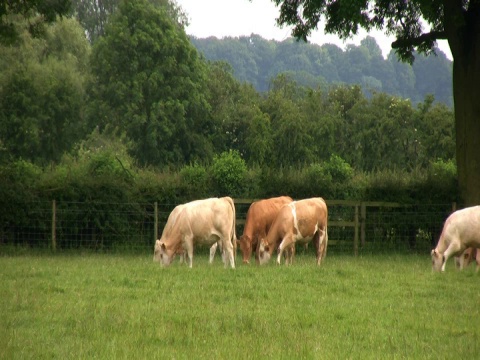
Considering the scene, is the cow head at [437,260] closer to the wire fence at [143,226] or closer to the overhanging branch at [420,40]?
the wire fence at [143,226]

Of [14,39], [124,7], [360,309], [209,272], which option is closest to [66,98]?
[124,7]

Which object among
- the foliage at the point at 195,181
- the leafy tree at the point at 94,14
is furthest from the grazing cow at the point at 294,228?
the leafy tree at the point at 94,14

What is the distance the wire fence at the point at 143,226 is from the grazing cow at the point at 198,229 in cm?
592

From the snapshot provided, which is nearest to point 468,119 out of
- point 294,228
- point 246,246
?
point 294,228

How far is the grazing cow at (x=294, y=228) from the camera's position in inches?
861

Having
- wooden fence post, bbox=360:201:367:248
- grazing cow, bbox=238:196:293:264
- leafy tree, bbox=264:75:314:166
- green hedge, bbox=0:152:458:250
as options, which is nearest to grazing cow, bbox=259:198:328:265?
grazing cow, bbox=238:196:293:264

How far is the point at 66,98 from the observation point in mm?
57000

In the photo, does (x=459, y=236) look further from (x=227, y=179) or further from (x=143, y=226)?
(x=227, y=179)

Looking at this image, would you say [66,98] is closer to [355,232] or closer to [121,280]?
[355,232]

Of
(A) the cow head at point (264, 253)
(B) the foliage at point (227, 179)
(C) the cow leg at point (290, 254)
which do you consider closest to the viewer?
(A) the cow head at point (264, 253)

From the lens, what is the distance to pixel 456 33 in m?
26.8

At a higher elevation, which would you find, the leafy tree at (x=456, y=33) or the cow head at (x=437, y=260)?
the leafy tree at (x=456, y=33)

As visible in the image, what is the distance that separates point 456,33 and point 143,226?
1091cm

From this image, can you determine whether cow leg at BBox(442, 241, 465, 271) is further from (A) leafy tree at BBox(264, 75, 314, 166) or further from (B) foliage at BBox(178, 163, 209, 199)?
(A) leafy tree at BBox(264, 75, 314, 166)
